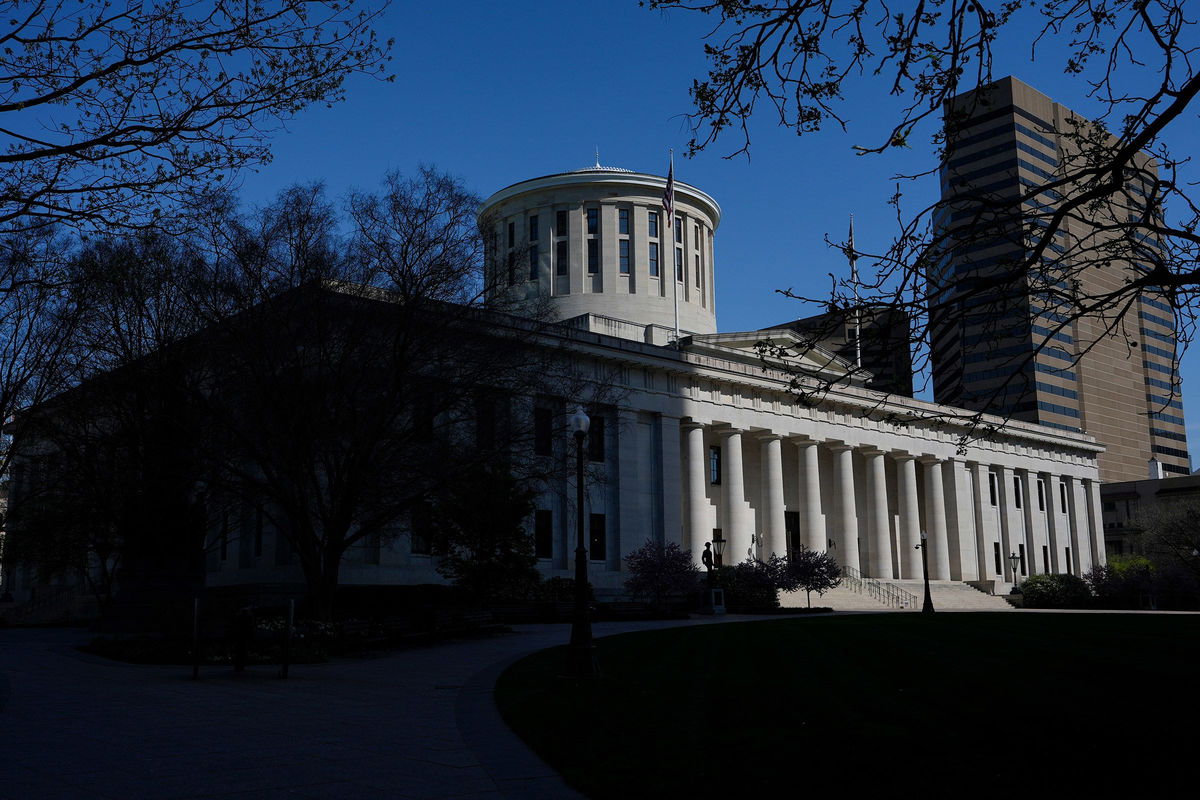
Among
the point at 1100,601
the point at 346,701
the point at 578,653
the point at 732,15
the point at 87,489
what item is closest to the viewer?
the point at 732,15

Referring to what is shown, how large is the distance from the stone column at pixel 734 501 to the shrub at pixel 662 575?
1030 centimetres

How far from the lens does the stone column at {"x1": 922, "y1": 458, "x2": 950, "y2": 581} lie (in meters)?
70.0

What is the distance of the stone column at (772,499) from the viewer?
5988 cm

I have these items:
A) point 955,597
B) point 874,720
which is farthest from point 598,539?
point 874,720

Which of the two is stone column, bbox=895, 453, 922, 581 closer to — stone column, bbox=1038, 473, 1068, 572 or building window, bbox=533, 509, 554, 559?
stone column, bbox=1038, 473, 1068, 572

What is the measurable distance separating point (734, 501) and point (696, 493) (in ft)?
9.55

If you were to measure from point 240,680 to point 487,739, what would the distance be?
28.2ft

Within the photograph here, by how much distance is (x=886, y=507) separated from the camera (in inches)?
2645

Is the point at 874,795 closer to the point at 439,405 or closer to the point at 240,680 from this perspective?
Result: the point at 240,680

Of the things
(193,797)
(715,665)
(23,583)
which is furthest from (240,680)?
(23,583)

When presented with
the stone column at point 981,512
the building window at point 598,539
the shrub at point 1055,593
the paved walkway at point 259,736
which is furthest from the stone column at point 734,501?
the paved walkway at point 259,736

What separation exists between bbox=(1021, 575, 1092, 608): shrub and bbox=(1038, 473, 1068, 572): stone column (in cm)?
1767

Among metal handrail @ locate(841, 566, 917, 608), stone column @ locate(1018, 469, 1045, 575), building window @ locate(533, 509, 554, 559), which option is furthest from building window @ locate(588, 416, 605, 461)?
stone column @ locate(1018, 469, 1045, 575)

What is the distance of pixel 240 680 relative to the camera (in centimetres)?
1825
